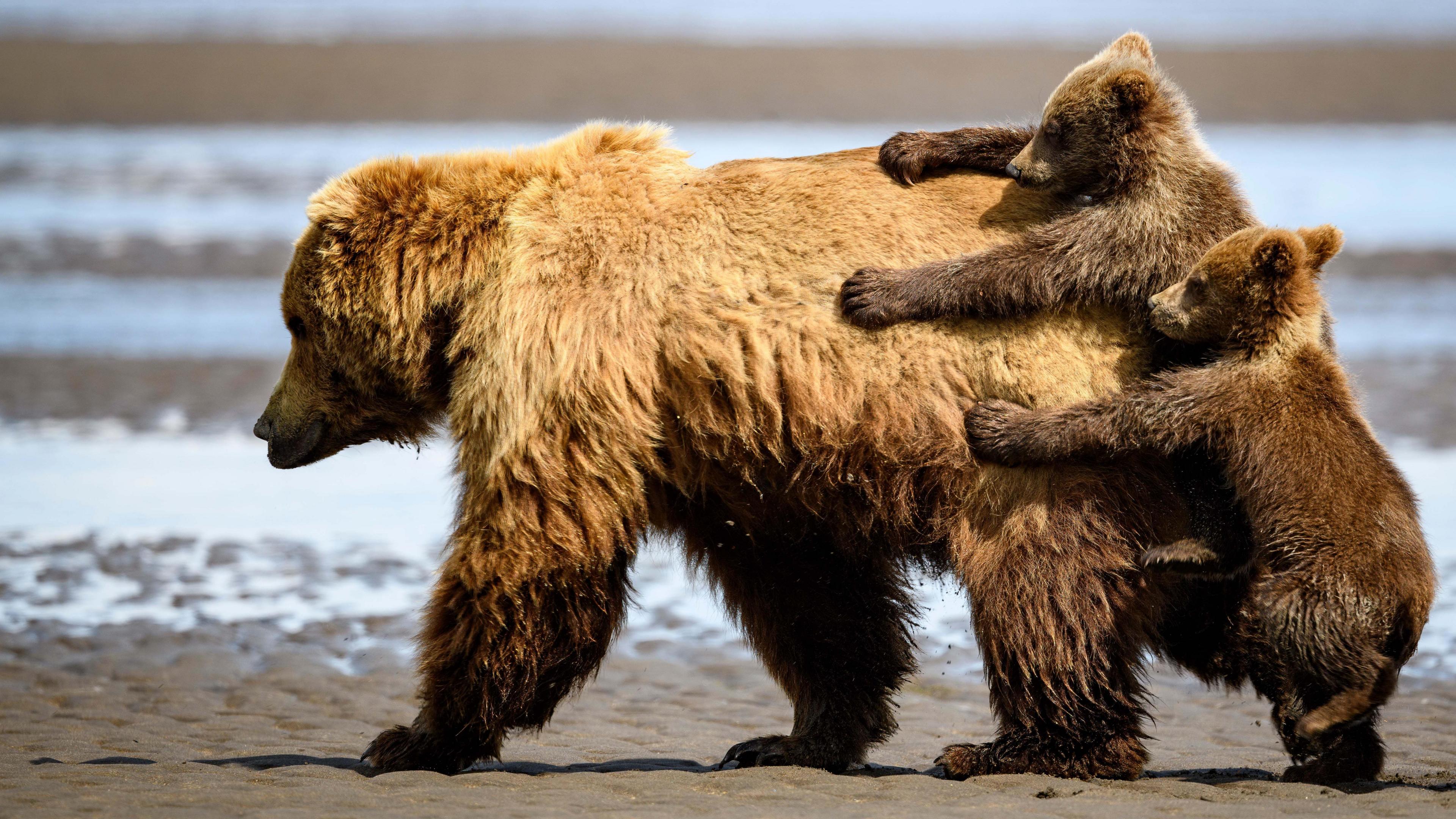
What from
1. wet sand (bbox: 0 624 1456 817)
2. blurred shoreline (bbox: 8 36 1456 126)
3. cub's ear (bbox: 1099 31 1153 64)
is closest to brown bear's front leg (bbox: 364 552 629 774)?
wet sand (bbox: 0 624 1456 817)

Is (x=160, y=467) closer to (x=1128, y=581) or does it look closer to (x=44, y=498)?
(x=44, y=498)

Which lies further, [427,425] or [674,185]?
[427,425]

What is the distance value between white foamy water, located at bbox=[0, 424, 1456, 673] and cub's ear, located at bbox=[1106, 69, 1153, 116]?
3.08 meters

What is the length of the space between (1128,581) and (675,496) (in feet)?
5.39

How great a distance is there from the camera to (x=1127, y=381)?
5434 mm

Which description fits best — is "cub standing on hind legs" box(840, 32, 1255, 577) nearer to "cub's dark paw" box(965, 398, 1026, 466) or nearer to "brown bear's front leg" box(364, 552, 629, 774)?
"cub's dark paw" box(965, 398, 1026, 466)

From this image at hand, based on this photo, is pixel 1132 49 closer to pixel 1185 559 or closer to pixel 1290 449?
pixel 1290 449

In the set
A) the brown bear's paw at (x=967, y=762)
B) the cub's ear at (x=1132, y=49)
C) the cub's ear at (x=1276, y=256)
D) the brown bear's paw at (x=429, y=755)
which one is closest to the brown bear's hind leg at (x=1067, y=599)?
the brown bear's paw at (x=967, y=762)

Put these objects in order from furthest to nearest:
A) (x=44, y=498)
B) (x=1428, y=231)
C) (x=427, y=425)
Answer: (x=1428, y=231) < (x=44, y=498) < (x=427, y=425)

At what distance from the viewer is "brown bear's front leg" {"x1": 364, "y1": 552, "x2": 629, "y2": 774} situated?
222 inches

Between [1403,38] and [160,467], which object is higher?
[1403,38]

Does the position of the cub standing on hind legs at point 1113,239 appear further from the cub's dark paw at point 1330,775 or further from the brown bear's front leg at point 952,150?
the cub's dark paw at point 1330,775

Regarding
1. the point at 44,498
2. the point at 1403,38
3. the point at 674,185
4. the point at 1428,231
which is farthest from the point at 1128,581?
the point at 1403,38

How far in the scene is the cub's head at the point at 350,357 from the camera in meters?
6.03
